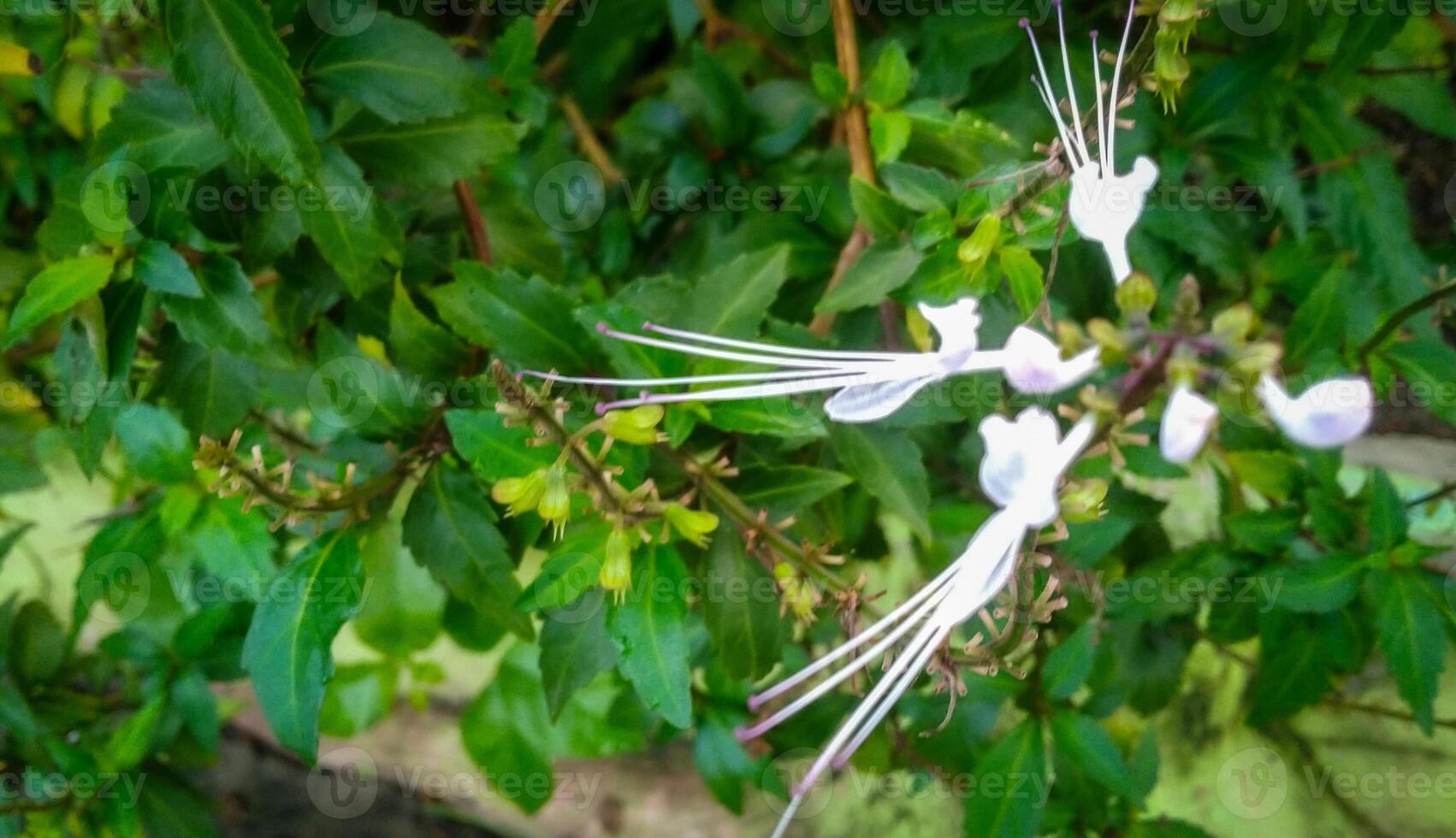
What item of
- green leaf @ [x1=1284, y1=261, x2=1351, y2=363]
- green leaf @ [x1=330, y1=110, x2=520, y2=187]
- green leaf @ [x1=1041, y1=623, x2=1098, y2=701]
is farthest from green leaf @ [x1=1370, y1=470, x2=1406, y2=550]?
green leaf @ [x1=330, y1=110, x2=520, y2=187]

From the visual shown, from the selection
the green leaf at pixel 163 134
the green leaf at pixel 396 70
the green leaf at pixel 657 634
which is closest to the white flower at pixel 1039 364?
the green leaf at pixel 657 634

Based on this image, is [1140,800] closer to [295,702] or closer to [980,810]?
[980,810]

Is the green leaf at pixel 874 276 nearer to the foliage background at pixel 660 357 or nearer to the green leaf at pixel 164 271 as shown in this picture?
the foliage background at pixel 660 357

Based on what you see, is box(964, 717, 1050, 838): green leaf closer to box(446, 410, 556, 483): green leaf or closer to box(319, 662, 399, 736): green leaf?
box(446, 410, 556, 483): green leaf

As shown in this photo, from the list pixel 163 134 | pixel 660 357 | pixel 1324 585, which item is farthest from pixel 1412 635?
pixel 163 134

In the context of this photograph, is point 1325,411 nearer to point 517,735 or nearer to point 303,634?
point 303,634
